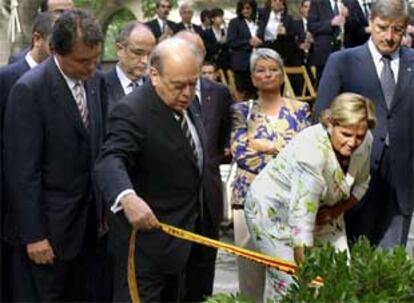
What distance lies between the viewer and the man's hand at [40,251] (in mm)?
6340

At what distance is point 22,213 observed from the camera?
20.7ft

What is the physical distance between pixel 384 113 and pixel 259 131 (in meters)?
0.79

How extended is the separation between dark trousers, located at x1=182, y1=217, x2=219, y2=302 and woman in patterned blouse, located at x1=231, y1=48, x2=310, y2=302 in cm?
109

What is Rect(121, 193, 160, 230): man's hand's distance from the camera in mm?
5570

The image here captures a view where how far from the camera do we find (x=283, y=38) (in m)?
17.3

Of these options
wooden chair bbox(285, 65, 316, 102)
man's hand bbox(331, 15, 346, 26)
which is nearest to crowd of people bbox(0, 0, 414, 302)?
man's hand bbox(331, 15, 346, 26)

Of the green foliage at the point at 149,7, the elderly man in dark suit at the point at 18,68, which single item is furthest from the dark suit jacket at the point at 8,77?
the green foliage at the point at 149,7

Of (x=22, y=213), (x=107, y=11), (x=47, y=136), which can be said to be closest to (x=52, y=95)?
(x=47, y=136)

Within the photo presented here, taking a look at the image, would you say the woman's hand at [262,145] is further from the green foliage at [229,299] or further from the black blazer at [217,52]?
the black blazer at [217,52]

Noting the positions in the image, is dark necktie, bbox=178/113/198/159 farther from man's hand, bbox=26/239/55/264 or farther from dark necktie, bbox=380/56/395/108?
dark necktie, bbox=380/56/395/108

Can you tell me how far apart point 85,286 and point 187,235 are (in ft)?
3.57

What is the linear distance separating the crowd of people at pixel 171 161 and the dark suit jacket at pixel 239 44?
10.0m

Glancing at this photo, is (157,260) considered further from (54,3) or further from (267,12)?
(267,12)

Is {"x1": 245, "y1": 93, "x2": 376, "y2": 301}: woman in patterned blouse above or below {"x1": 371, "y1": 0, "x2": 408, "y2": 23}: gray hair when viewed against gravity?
below
